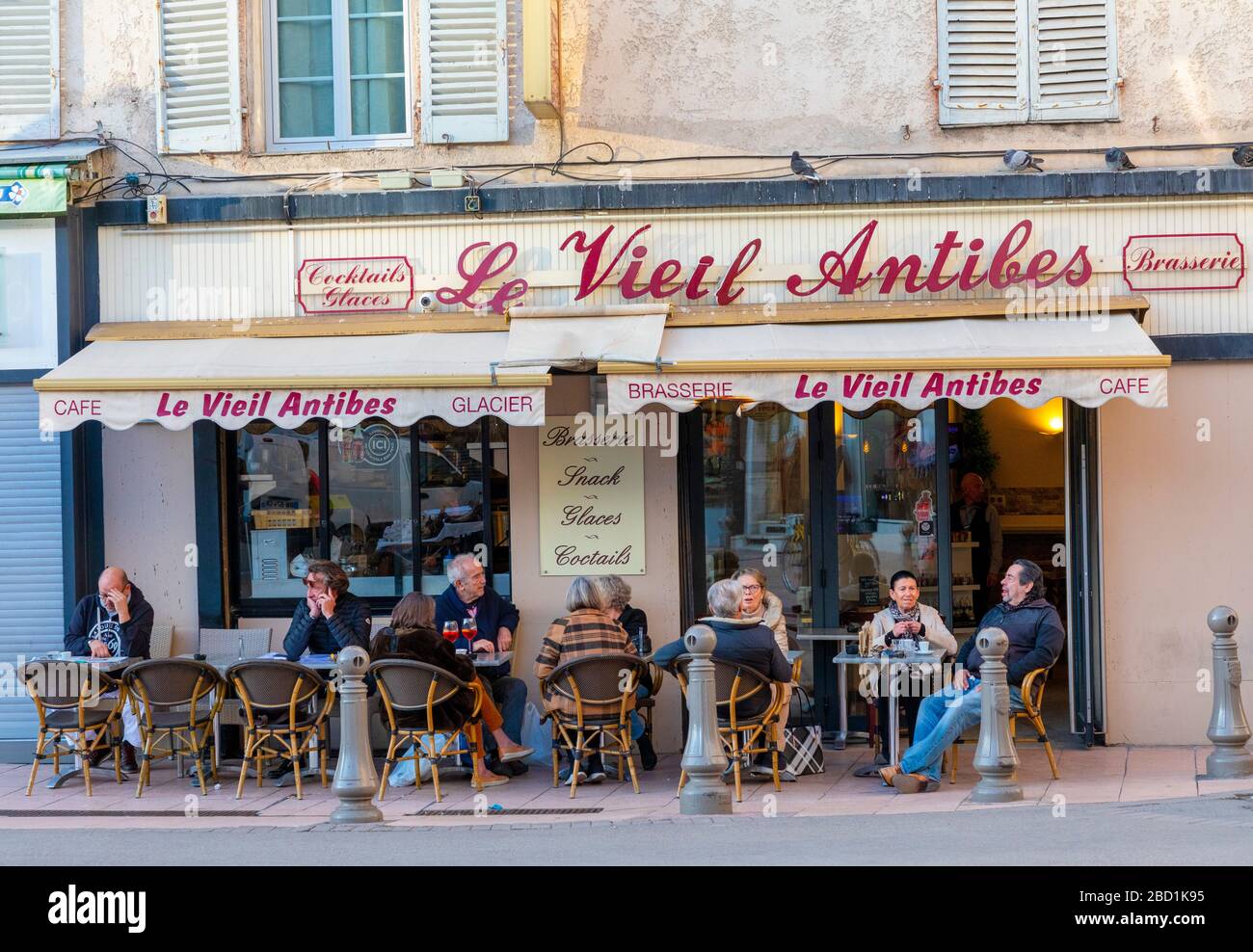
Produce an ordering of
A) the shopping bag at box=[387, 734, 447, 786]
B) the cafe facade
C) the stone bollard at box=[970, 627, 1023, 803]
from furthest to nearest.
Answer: the cafe facade → the shopping bag at box=[387, 734, 447, 786] → the stone bollard at box=[970, 627, 1023, 803]

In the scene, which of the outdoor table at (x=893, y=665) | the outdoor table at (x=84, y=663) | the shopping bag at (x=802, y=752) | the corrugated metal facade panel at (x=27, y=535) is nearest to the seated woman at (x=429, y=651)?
the outdoor table at (x=84, y=663)

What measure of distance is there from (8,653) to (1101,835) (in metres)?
7.88

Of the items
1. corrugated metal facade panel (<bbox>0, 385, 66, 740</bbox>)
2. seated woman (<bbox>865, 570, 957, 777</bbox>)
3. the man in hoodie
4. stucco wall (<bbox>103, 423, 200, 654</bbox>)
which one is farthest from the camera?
stucco wall (<bbox>103, 423, 200, 654</bbox>)

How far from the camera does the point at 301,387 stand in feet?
32.7

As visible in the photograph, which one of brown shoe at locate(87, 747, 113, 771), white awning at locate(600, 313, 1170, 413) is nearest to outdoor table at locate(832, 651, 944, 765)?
white awning at locate(600, 313, 1170, 413)

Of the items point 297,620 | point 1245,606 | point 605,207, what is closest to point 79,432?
point 297,620

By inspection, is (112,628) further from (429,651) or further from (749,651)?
(749,651)

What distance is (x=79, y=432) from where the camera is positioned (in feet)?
37.3

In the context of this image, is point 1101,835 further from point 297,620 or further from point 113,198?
point 113,198

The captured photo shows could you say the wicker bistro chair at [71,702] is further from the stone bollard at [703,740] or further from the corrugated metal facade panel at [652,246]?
the stone bollard at [703,740]

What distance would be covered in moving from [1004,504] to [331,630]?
25.3 feet

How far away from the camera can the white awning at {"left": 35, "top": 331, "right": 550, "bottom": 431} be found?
387 inches

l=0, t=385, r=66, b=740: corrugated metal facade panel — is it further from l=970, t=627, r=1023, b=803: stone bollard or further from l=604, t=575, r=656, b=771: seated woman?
l=970, t=627, r=1023, b=803: stone bollard

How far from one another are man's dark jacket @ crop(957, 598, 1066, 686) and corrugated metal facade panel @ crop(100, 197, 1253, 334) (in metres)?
2.55
